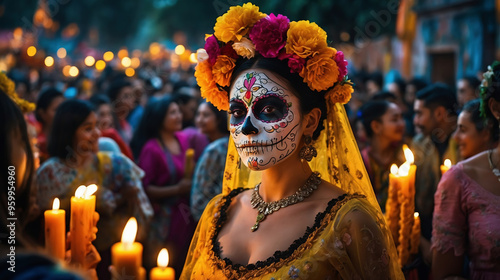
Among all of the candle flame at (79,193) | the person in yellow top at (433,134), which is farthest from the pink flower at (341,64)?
the person in yellow top at (433,134)

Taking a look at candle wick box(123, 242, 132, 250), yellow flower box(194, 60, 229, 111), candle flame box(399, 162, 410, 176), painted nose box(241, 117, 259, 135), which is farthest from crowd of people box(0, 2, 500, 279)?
candle wick box(123, 242, 132, 250)

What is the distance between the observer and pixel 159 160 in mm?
5551

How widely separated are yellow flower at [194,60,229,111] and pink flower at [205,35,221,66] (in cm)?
7

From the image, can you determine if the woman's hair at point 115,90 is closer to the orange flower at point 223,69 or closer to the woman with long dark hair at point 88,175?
the woman with long dark hair at point 88,175

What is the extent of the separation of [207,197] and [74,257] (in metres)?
2.76

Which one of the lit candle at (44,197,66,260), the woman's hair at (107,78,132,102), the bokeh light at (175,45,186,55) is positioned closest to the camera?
the lit candle at (44,197,66,260)

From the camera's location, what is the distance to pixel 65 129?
4.35 metres

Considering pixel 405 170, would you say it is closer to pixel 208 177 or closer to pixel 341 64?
pixel 341 64

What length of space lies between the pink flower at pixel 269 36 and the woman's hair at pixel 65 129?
7.30 ft

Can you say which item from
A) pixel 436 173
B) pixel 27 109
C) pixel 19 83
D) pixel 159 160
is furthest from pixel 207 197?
pixel 19 83

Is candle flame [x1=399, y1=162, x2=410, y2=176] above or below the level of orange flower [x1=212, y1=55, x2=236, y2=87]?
below

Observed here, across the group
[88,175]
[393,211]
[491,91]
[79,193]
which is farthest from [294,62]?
[88,175]

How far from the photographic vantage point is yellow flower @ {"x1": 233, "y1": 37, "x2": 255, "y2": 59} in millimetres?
2686

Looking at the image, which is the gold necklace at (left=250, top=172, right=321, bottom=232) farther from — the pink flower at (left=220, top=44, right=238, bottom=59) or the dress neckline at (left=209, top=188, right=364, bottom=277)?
the pink flower at (left=220, top=44, right=238, bottom=59)
